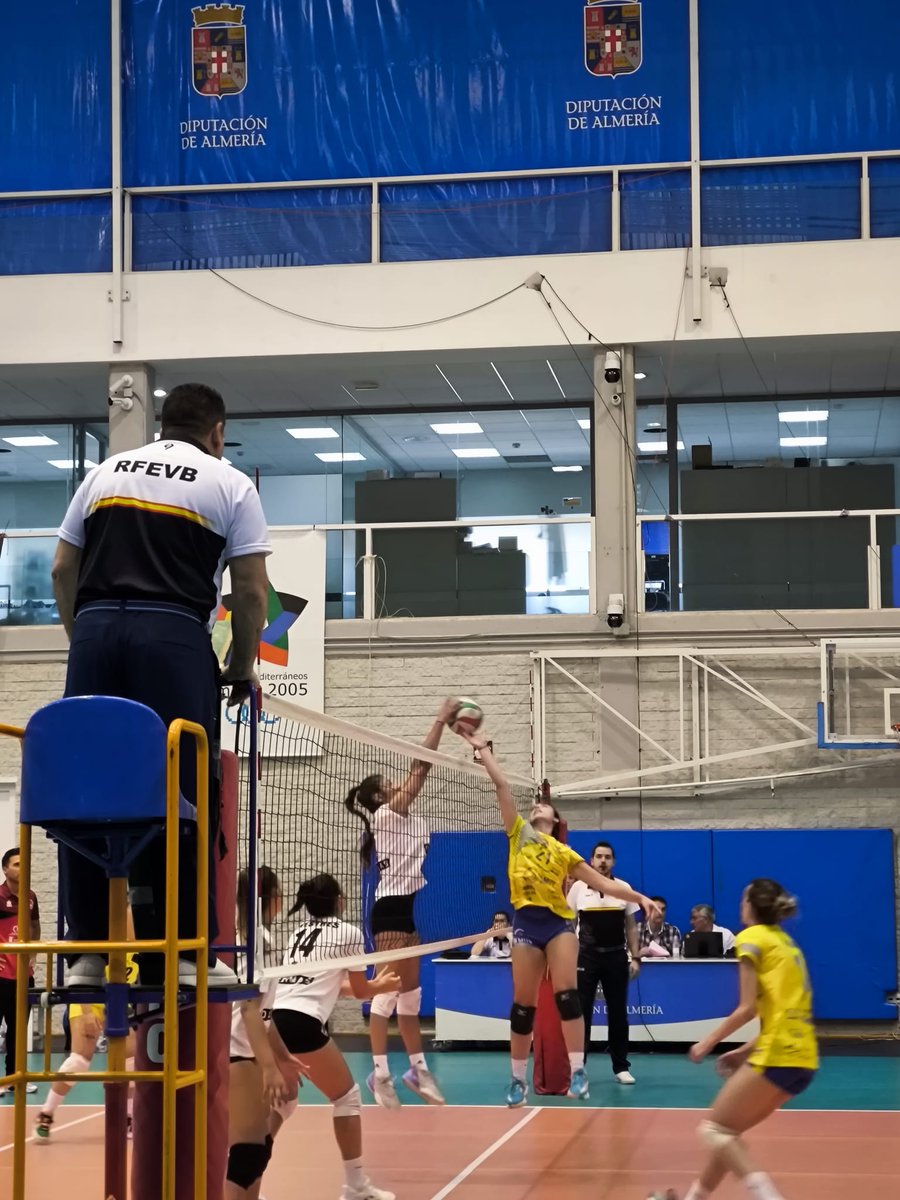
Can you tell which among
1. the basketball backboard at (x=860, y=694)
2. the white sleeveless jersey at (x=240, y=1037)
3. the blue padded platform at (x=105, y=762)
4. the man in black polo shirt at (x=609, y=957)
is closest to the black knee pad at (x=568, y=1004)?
the man in black polo shirt at (x=609, y=957)

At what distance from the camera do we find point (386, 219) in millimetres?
17859

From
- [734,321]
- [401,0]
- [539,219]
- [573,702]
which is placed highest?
[401,0]

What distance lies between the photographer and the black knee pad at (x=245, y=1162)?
626 cm

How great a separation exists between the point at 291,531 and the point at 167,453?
13655mm

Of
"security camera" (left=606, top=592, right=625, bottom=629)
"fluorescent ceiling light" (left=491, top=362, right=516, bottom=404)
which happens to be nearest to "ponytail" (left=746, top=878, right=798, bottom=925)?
"security camera" (left=606, top=592, right=625, bottom=629)

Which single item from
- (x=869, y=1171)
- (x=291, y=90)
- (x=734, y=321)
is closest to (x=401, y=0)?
(x=291, y=90)

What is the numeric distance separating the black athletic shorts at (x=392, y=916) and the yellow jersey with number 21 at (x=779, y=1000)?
12.1 feet

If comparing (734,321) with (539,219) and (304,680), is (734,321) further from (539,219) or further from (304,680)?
(304,680)

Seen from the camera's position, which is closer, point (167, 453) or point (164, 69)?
point (167, 453)

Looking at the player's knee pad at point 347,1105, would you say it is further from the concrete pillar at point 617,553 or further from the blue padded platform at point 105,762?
the concrete pillar at point 617,553

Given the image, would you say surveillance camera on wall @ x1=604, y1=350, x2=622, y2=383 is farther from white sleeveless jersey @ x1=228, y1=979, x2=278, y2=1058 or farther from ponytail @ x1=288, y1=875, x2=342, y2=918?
white sleeveless jersey @ x1=228, y1=979, x2=278, y2=1058

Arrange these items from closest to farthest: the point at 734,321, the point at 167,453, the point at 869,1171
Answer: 1. the point at 167,453
2. the point at 869,1171
3. the point at 734,321

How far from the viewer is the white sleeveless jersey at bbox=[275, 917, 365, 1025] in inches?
287

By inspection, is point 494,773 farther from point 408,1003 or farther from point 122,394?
point 122,394
